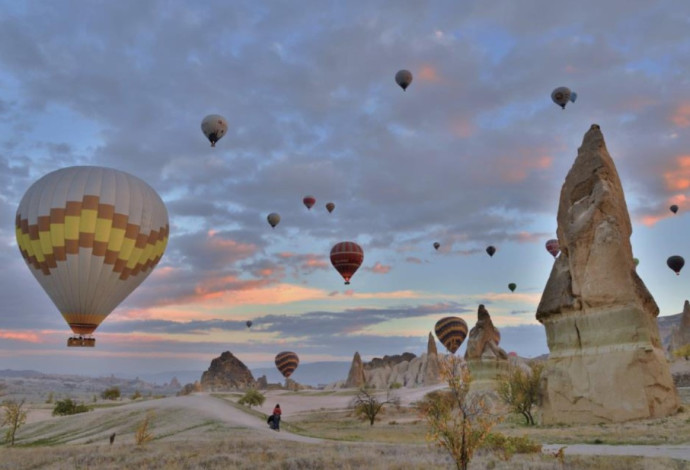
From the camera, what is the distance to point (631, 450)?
20.0 meters

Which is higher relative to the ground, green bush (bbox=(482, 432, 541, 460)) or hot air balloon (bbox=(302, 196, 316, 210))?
hot air balloon (bbox=(302, 196, 316, 210))

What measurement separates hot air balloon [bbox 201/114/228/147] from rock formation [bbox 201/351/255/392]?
118 m

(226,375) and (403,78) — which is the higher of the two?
(403,78)

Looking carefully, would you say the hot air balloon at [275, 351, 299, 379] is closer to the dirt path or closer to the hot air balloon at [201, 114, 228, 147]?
the hot air balloon at [201, 114, 228, 147]

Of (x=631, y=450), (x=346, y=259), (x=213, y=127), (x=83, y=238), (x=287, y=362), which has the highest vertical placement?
(x=213, y=127)

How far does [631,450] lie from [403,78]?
51.2 meters

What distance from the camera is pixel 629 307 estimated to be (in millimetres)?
28906

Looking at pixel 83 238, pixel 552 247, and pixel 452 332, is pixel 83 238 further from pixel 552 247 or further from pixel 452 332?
pixel 452 332

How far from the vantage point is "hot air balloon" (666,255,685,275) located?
75562 millimetres

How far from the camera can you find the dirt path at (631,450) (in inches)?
726

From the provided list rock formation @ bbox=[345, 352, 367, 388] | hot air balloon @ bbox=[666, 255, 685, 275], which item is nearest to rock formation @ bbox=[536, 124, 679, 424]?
hot air balloon @ bbox=[666, 255, 685, 275]

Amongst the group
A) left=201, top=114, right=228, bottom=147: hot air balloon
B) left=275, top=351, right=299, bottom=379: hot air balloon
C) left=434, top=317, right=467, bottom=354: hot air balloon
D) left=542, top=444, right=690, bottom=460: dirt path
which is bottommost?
left=542, top=444, right=690, bottom=460: dirt path

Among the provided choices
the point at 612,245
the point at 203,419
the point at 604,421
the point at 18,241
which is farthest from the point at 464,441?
the point at 18,241

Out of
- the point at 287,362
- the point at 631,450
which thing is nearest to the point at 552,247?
the point at 631,450
